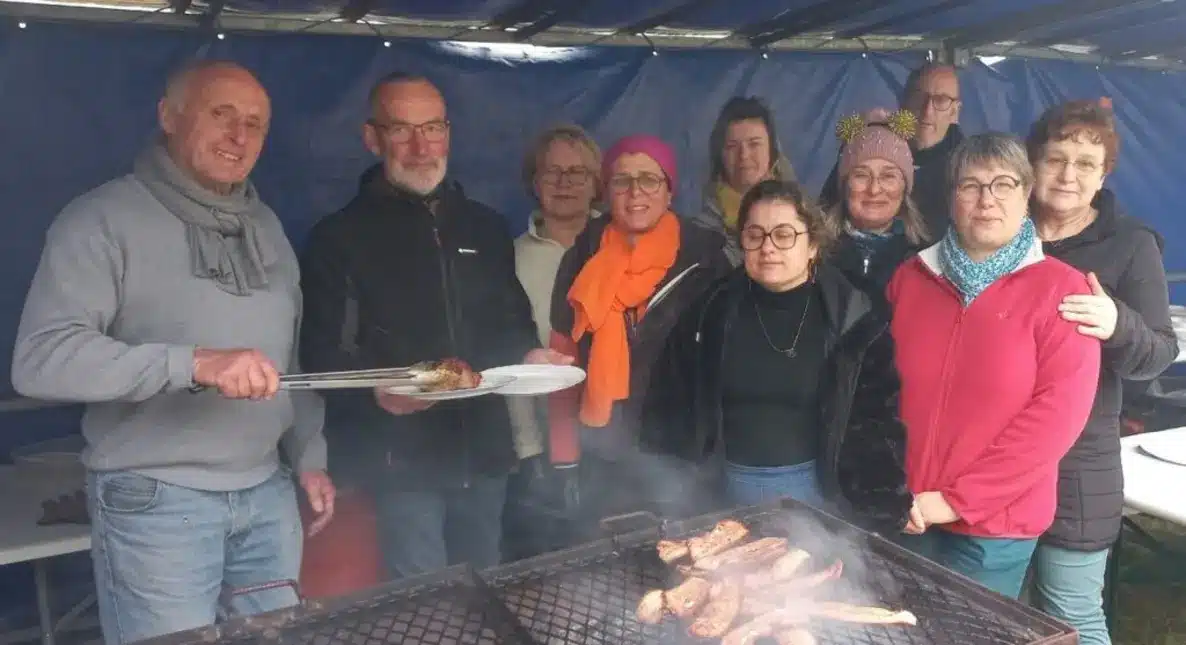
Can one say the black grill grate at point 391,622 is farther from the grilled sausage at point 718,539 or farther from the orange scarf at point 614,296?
the orange scarf at point 614,296

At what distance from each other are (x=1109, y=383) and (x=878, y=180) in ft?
3.23

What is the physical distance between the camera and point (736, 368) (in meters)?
2.60

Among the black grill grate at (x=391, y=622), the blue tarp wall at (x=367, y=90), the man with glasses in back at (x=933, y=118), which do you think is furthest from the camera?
the man with glasses in back at (x=933, y=118)

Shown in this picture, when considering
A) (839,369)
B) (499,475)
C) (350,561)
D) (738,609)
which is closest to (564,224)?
(499,475)

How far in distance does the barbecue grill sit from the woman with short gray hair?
451 mm

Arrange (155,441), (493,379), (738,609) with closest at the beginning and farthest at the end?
(738,609)
(155,441)
(493,379)

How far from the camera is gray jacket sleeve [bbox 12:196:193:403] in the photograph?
6.47 ft

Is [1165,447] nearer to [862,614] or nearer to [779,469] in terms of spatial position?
[779,469]

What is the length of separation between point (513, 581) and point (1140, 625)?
3.68m

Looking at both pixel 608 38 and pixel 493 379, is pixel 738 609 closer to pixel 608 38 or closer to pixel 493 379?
pixel 493 379


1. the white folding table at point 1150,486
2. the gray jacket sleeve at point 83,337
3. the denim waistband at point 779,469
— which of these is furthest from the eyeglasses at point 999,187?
the gray jacket sleeve at point 83,337

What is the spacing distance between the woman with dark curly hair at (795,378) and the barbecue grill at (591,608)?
385 millimetres

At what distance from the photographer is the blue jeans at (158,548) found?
219 centimetres

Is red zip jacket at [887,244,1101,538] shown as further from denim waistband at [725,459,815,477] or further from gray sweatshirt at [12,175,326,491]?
gray sweatshirt at [12,175,326,491]
